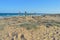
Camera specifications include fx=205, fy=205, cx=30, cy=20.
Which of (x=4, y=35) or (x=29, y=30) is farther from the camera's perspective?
(x=29, y=30)

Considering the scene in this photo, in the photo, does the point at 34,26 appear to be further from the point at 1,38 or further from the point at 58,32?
the point at 1,38

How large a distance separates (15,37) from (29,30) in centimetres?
204

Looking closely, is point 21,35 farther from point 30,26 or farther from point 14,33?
point 30,26

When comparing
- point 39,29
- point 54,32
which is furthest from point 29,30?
point 54,32

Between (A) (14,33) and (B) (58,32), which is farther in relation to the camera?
(B) (58,32)

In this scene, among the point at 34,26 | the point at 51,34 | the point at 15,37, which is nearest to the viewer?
the point at 15,37

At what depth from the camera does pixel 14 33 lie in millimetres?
15367

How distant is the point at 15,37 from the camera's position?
14.9 m

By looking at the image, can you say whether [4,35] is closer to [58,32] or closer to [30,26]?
[30,26]

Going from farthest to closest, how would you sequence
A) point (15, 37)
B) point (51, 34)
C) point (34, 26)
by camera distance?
1. point (34, 26)
2. point (51, 34)
3. point (15, 37)

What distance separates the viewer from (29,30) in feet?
54.5

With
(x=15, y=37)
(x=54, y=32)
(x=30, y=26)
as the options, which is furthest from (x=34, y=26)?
(x=15, y=37)

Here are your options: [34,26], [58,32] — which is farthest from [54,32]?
[34,26]

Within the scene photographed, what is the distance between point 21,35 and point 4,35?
4.45 ft
